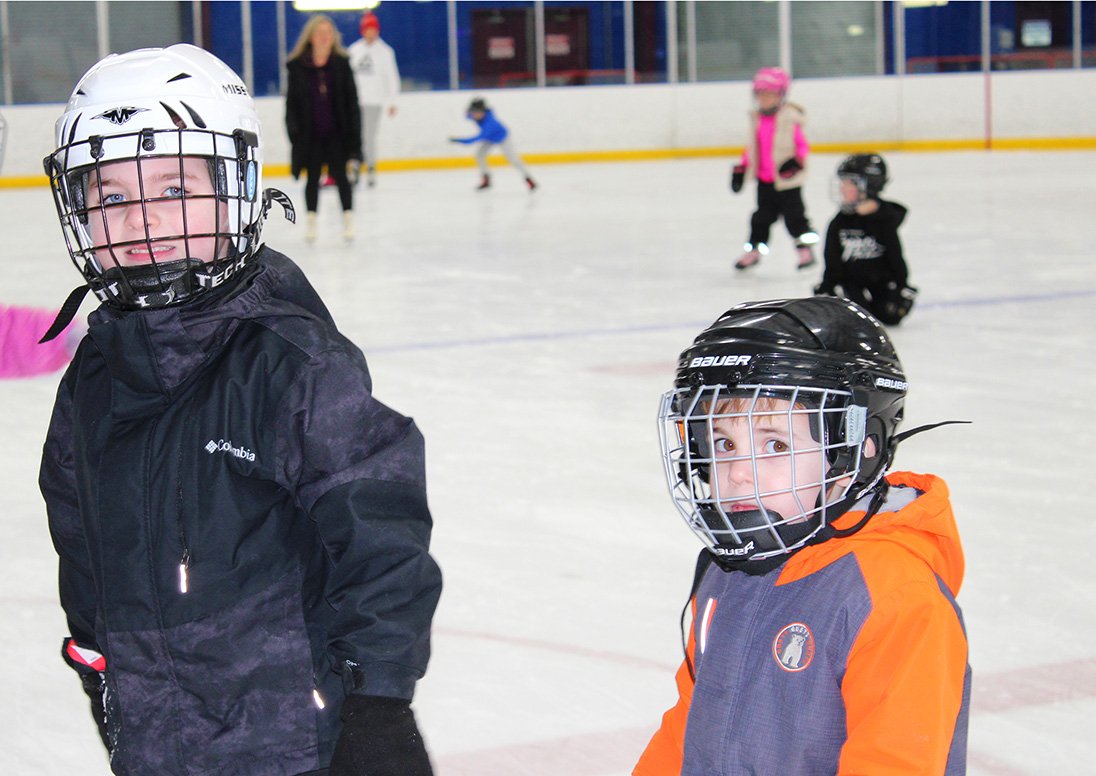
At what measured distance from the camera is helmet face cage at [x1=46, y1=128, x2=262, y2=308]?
1225 millimetres

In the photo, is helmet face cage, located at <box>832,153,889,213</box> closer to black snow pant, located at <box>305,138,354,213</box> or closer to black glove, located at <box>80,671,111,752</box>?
black snow pant, located at <box>305,138,354,213</box>

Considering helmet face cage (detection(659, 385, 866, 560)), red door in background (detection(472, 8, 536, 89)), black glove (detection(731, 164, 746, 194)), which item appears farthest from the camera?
red door in background (detection(472, 8, 536, 89))

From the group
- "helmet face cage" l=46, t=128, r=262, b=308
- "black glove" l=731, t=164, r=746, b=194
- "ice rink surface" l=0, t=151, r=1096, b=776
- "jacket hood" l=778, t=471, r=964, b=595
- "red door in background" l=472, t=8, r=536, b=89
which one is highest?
"red door in background" l=472, t=8, r=536, b=89

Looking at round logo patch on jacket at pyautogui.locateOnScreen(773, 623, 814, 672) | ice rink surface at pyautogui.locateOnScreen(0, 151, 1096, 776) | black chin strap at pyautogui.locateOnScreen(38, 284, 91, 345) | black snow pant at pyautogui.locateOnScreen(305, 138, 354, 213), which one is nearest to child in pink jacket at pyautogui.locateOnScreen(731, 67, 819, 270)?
ice rink surface at pyautogui.locateOnScreen(0, 151, 1096, 776)

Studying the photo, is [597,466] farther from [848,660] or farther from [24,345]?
[848,660]

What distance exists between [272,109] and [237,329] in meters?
14.6

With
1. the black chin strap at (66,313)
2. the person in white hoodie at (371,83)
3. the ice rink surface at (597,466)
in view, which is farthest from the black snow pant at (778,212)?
the person in white hoodie at (371,83)

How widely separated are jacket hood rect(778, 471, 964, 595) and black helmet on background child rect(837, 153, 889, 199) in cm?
448

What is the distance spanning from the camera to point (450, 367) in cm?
476

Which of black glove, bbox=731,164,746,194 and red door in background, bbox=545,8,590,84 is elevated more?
red door in background, bbox=545,8,590,84

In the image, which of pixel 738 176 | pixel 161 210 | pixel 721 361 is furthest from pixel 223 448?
pixel 738 176

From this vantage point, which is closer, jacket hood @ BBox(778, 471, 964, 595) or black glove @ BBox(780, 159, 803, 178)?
jacket hood @ BBox(778, 471, 964, 595)

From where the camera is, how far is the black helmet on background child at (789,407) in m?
1.17

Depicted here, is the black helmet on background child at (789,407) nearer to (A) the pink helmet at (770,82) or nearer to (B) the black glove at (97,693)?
(B) the black glove at (97,693)
